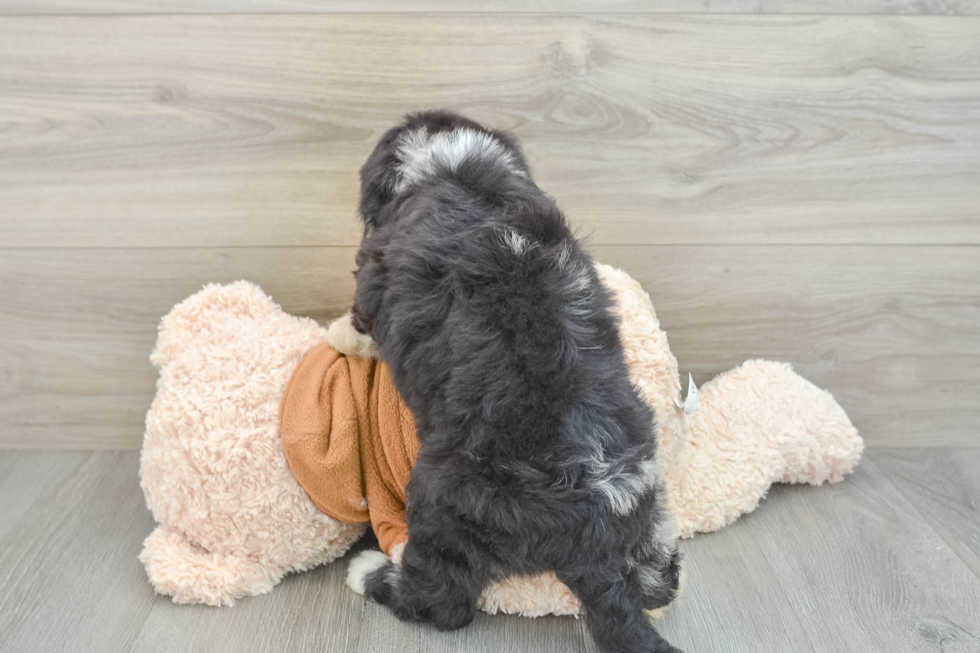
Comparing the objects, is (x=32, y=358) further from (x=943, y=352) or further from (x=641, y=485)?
(x=943, y=352)

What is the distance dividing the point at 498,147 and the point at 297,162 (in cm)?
42

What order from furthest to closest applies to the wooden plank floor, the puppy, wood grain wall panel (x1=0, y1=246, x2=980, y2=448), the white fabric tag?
wood grain wall panel (x1=0, y1=246, x2=980, y2=448) < the white fabric tag < the wooden plank floor < the puppy

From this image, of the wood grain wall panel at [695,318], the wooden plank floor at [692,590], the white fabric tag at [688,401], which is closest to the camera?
the wooden plank floor at [692,590]

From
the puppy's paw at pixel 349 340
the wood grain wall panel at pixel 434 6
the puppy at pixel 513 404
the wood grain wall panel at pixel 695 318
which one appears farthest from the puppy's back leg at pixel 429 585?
the wood grain wall panel at pixel 434 6

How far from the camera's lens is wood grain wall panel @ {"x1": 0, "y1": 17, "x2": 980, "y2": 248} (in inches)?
41.6

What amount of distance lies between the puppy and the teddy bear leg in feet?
0.79

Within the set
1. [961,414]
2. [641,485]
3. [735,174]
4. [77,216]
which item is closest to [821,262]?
[735,174]

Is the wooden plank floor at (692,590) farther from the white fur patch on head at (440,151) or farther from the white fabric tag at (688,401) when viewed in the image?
the white fur patch on head at (440,151)

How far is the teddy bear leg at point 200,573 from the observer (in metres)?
0.89

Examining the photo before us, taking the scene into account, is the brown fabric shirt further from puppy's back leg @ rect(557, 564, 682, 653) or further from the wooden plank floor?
puppy's back leg @ rect(557, 564, 682, 653)

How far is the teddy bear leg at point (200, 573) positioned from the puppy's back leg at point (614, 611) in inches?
16.2

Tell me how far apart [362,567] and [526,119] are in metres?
0.68

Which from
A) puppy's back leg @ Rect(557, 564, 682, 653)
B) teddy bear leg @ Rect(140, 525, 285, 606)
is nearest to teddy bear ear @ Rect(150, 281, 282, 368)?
teddy bear leg @ Rect(140, 525, 285, 606)

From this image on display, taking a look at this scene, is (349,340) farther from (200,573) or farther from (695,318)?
(695,318)
